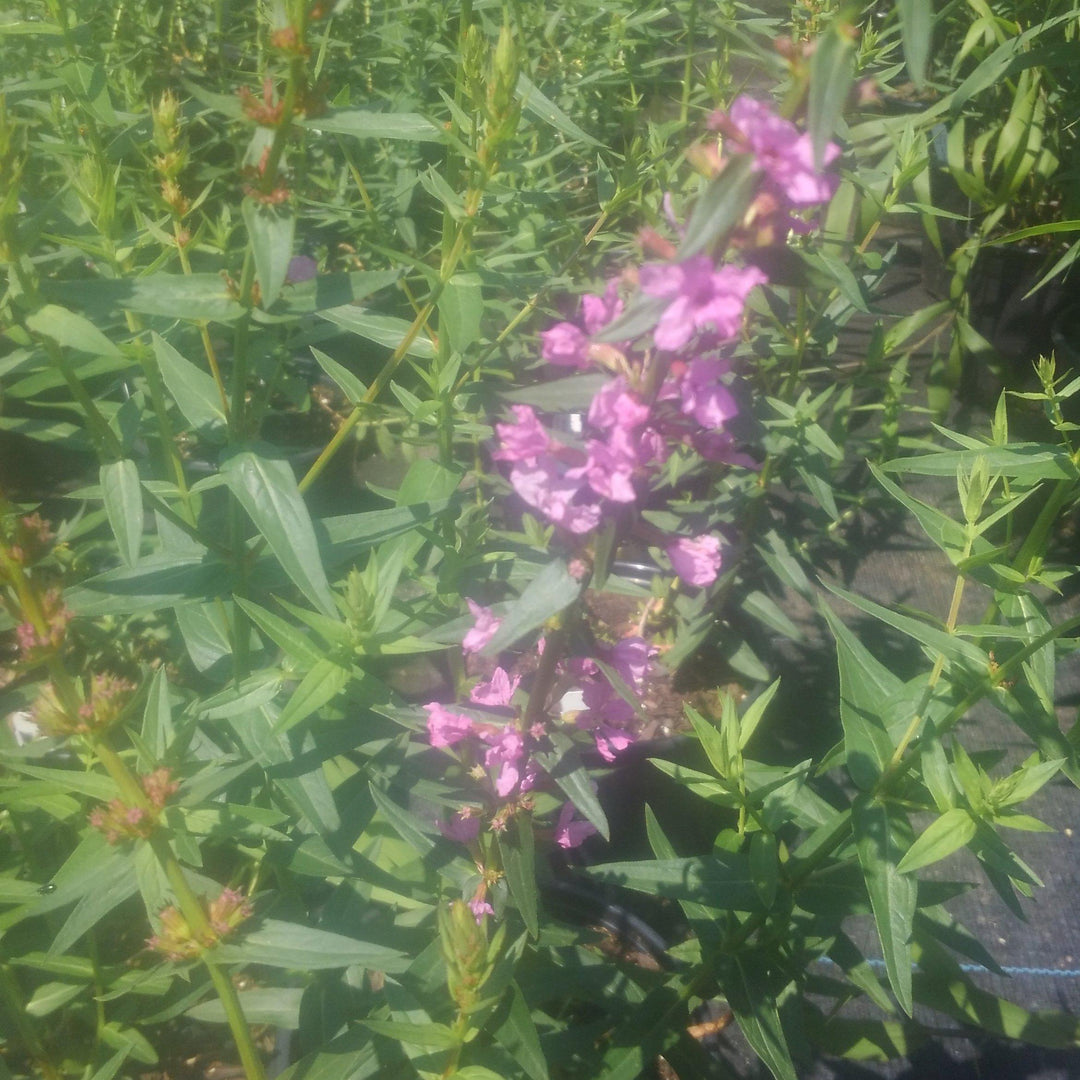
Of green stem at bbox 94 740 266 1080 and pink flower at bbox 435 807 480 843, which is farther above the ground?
green stem at bbox 94 740 266 1080

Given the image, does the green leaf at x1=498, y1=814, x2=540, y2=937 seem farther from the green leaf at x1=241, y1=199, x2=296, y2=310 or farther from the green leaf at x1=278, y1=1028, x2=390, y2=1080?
the green leaf at x1=241, y1=199, x2=296, y2=310

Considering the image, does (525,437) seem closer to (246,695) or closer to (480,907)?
(246,695)

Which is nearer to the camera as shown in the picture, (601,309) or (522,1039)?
(601,309)

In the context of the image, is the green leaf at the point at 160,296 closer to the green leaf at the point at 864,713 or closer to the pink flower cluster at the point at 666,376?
the pink flower cluster at the point at 666,376

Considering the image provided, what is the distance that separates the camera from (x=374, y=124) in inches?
41.4

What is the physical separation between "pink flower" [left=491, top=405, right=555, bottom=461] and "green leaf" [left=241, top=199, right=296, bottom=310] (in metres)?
0.30

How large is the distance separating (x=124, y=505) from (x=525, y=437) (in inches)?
23.1

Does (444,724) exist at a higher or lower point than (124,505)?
lower

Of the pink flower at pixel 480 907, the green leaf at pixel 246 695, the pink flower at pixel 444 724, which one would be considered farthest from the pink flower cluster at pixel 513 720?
the green leaf at pixel 246 695

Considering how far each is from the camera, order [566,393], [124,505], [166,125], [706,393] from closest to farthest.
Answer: [706,393] < [566,393] < [124,505] < [166,125]

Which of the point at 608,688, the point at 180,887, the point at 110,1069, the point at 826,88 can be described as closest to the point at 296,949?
the point at 180,887

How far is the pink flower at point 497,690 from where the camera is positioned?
1231 millimetres

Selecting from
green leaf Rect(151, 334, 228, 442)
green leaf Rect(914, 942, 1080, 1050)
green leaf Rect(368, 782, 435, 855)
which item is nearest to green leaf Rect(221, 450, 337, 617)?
green leaf Rect(151, 334, 228, 442)

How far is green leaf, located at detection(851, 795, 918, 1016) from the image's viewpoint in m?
1.03
